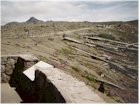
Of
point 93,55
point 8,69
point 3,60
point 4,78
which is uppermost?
point 3,60

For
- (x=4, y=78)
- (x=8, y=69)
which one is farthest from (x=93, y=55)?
(x=4, y=78)

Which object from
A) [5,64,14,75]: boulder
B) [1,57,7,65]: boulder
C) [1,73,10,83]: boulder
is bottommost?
[1,73,10,83]: boulder

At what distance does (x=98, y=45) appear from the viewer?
25828 millimetres

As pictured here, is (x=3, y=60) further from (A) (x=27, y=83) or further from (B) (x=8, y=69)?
(A) (x=27, y=83)

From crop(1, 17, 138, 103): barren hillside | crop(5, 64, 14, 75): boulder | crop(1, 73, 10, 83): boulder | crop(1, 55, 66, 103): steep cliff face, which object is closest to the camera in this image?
crop(1, 55, 66, 103): steep cliff face

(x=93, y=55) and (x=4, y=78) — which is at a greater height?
(x=4, y=78)

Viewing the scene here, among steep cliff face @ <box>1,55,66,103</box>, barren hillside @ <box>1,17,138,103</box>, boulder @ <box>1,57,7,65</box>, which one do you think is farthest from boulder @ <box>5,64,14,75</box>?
barren hillside @ <box>1,17,138,103</box>

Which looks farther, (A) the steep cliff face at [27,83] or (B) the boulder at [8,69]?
(B) the boulder at [8,69]

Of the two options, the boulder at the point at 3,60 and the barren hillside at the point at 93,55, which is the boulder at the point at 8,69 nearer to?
the boulder at the point at 3,60

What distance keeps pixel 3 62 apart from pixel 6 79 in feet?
1.33

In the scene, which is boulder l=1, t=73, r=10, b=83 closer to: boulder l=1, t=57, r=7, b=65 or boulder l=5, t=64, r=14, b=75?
boulder l=5, t=64, r=14, b=75

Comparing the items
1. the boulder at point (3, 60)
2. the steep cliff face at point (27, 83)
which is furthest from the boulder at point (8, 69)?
the boulder at point (3, 60)

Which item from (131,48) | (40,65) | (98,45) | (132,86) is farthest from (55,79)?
(131,48)

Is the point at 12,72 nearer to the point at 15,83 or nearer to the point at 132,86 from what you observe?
the point at 15,83
